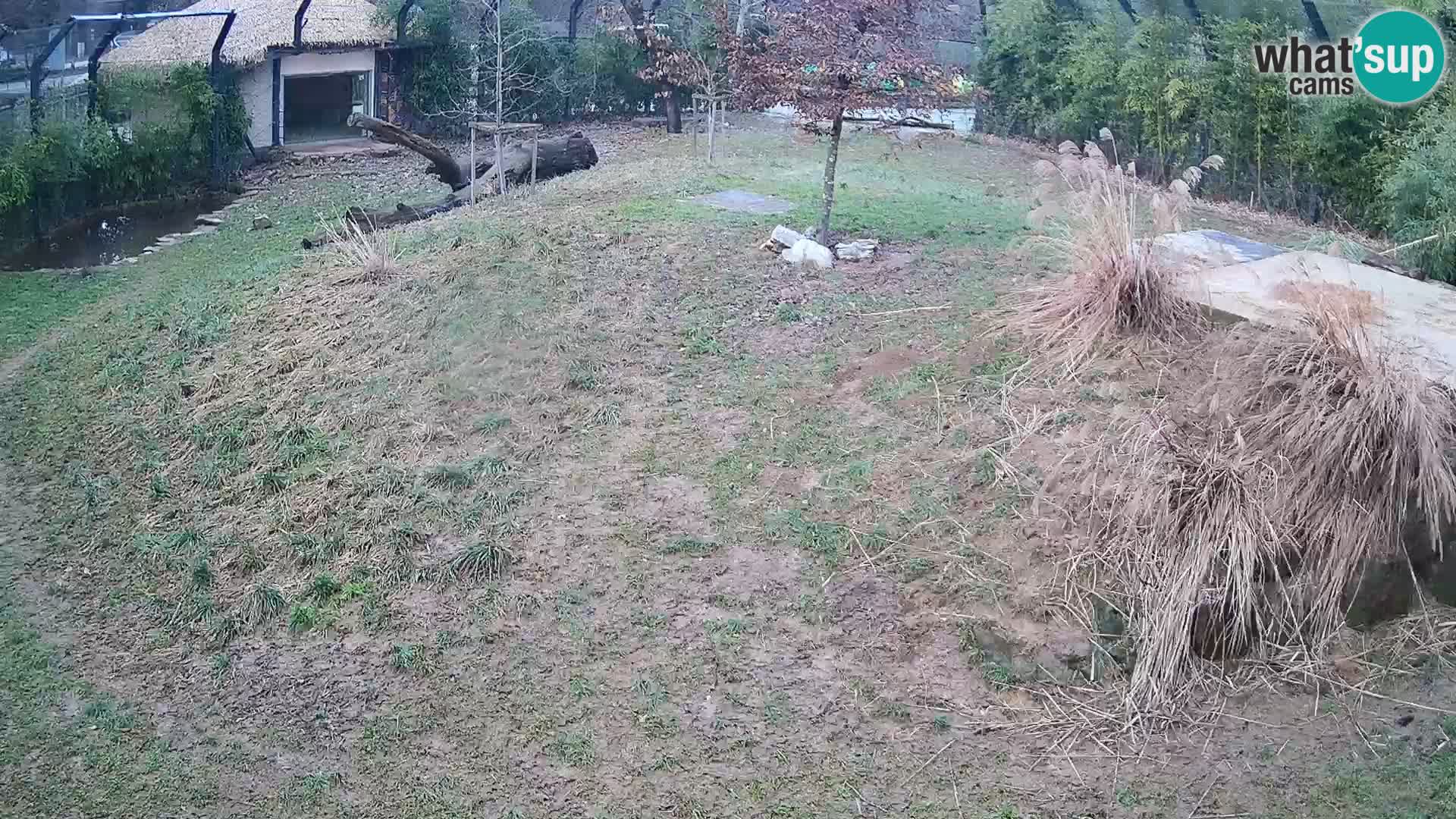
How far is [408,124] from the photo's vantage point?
703 inches

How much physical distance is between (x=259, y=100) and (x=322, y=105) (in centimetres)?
209

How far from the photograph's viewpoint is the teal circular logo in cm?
1012

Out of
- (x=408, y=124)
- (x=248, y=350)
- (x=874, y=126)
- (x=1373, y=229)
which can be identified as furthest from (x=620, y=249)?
(x=408, y=124)

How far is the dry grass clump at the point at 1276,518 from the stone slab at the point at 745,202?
18.1 ft

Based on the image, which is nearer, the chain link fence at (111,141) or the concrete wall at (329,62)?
the chain link fence at (111,141)

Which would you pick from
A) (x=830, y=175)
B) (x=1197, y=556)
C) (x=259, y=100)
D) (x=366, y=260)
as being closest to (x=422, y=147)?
(x=366, y=260)

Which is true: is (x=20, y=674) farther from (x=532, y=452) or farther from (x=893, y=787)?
(x=893, y=787)

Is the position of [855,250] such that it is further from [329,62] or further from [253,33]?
[329,62]

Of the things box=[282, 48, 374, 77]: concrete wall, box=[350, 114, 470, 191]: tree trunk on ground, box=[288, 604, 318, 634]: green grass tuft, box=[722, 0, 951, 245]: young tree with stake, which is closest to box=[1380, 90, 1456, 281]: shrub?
box=[722, 0, 951, 245]: young tree with stake

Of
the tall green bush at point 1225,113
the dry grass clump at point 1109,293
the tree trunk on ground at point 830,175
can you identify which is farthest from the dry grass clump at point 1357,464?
the tree trunk on ground at point 830,175

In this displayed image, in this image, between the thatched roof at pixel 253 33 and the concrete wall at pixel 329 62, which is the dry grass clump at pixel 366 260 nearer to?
the thatched roof at pixel 253 33

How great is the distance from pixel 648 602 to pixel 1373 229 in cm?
865

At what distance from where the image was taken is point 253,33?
15805 mm

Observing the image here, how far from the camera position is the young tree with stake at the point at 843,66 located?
25.2 feet
